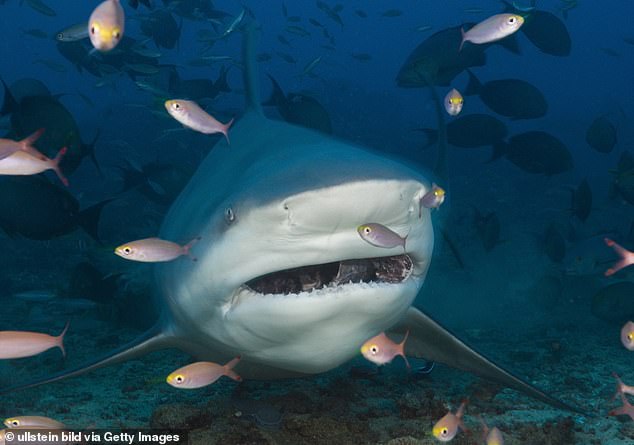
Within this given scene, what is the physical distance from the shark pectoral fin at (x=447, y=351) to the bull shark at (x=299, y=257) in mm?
263

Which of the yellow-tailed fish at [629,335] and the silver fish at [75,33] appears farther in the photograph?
the silver fish at [75,33]

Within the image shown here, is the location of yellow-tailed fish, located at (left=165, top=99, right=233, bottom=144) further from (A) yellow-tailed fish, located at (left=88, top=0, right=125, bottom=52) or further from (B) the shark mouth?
(B) the shark mouth

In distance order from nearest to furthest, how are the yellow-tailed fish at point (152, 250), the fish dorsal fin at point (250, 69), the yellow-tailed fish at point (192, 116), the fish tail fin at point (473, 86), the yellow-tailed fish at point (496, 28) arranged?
the yellow-tailed fish at point (152, 250) → the yellow-tailed fish at point (192, 116) → the yellow-tailed fish at point (496, 28) → the fish dorsal fin at point (250, 69) → the fish tail fin at point (473, 86)

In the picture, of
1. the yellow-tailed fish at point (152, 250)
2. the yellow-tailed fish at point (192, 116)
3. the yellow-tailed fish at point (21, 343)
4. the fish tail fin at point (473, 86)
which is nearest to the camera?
the yellow-tailed fish at point (21, 343)

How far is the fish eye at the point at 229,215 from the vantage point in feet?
7.67

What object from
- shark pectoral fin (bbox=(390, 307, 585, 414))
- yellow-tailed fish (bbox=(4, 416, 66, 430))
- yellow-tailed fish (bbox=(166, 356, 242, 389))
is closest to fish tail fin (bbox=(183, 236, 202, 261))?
yellow-tailed fish (bbox=(166, 356, 242, 389))

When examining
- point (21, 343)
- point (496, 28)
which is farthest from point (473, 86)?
point (21, 343)

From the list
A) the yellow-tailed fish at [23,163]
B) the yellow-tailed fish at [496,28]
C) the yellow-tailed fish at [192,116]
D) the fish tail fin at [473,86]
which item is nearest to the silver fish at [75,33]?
the yellow-tailed fish at [192,116]

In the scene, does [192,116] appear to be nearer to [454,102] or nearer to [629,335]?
[454,102]

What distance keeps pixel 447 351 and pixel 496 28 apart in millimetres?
2742

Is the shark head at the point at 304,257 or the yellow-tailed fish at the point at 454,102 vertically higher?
the shark head at the point at 304,257

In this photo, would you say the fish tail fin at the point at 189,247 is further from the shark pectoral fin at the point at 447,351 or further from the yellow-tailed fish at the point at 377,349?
the shark pectoral fin at the point at 447,351

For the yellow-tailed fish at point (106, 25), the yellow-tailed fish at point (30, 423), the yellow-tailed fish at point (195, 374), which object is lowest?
the yellow-tailed fish at point (195, 374)

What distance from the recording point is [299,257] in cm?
213
